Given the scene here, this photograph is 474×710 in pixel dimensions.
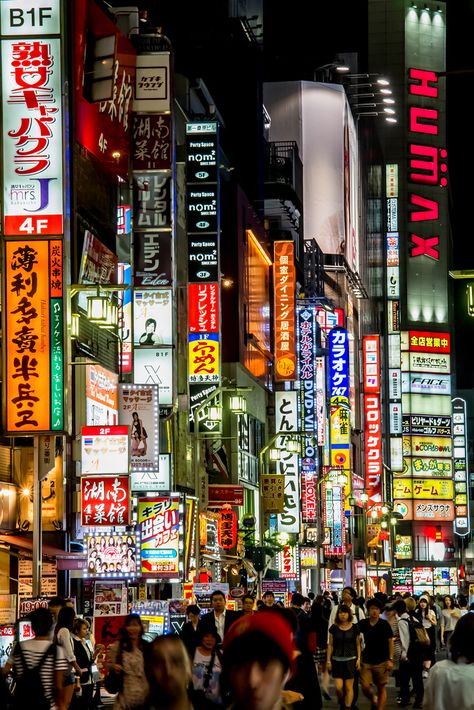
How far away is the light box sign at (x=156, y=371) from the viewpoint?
115 ft

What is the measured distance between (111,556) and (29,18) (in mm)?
9787

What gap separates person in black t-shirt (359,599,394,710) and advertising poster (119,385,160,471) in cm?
1028

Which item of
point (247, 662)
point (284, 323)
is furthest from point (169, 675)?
point (284, 323)

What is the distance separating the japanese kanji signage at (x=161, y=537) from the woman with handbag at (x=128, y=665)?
16600 mm

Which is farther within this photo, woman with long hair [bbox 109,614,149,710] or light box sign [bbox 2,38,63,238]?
light box sign [bbox 2,38,63,238]

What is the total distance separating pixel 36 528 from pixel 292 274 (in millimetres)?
35872

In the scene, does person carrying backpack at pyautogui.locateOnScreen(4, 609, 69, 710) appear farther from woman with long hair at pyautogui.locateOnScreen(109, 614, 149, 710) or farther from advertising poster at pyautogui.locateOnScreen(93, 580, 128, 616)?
advertising poster at pyautogui.locateOnScreen(93, 580, 128, 616)

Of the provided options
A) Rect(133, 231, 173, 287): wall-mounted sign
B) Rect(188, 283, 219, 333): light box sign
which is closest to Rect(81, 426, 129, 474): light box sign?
Rect(133, 231, 173, 287): wall-mounted sign

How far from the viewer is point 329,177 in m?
89.3

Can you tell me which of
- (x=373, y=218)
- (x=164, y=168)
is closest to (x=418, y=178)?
(x=373, y=218)

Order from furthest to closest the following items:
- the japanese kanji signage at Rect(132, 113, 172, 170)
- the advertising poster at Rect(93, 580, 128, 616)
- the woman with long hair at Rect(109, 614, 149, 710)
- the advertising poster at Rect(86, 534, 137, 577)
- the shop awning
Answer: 1. the japanese kanji signage at Rect(132, 113, 172, 170)
2. the shop awning
3. the advertising poster at Rect(86, 534, 137, 577)
4. the advertising poster at Rect(93, 580, 128, 616)
5. the woman with long hair at Rect(109, 614, 149, 710)

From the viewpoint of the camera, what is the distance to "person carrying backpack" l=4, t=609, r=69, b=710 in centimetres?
1182

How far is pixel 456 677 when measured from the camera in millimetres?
8273

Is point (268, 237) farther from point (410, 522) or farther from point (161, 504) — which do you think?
point (410, 522)
